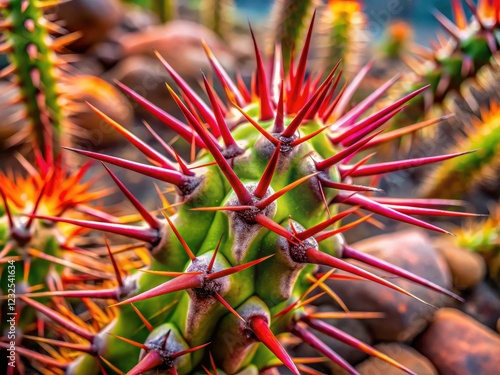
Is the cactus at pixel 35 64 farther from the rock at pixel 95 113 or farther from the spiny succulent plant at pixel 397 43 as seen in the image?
the spiny succulent plant at pixel 397 43

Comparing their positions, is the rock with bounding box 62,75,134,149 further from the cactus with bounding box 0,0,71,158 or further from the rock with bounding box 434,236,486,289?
the rock with bounding box 434,236,486,289

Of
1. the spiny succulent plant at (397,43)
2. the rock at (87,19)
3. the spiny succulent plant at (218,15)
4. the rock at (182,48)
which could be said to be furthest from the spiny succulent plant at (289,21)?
the spiny succulent plant at (397,43)

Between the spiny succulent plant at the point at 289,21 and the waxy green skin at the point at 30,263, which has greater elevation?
the spiny succulent plant at the point at 289,21

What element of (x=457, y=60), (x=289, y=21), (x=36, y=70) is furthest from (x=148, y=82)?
(x=457, y=60)

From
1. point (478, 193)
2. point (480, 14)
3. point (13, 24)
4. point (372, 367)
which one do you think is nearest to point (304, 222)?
point (372, 367)

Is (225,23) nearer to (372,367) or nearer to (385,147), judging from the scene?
(385,147)

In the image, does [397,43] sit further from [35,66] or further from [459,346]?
[35,66]
